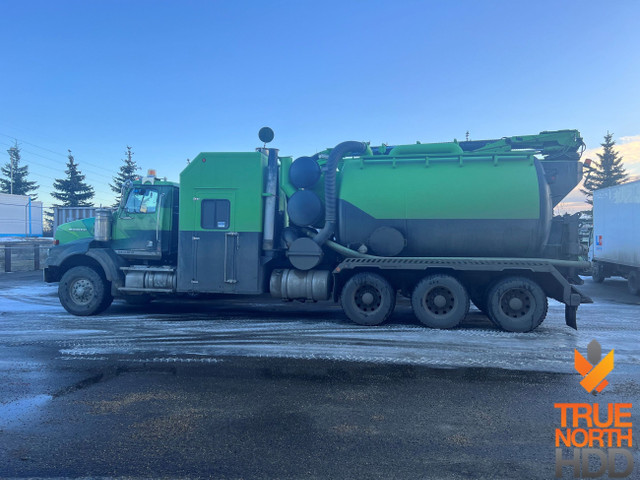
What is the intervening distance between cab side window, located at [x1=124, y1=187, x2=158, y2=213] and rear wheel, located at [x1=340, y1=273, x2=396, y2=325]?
4980mm

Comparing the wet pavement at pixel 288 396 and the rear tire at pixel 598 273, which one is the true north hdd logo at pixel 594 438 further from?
the rear tire at pixel 598 273

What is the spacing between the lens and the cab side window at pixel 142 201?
29.7 feet

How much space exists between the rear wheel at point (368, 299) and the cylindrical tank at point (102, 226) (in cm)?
577

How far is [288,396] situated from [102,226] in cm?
694

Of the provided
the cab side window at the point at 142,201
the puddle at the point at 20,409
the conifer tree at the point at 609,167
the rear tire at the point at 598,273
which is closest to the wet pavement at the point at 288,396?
the puddle at the point at 20,409

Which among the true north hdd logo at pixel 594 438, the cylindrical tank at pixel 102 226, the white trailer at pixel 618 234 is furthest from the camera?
the white trailer at pixel 618 234

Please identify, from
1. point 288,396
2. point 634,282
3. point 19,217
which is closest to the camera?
point 288,396

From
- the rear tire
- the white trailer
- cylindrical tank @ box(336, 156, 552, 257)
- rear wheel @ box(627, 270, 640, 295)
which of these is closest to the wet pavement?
cylindrical tank @ box(336, 156, 552, 257)

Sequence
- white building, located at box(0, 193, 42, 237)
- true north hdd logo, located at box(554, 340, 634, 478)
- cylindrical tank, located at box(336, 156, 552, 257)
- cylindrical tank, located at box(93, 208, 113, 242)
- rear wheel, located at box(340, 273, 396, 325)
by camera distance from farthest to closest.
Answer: white building, located at box(0, 193, 42, 237)
cylindrical tank, located at box(93, 208, 113, 242)
rear wheel, located at box(340, 273, 396, 325)
cylindrical tank, located at box(336, 156, 552, 257)
true north hdd logo, located at box(554, 340, 634, 478)

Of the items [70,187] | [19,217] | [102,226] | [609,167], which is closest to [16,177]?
[70,187]

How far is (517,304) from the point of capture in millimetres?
7531

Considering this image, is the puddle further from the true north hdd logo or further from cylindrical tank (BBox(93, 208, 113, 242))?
cylindrical tank (BBox(93, 208, 113, 242))

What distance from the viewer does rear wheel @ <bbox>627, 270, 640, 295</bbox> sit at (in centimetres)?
1251

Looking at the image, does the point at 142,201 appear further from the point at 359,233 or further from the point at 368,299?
the point at 368,299
